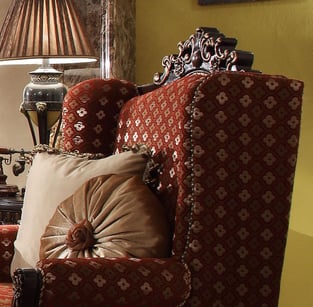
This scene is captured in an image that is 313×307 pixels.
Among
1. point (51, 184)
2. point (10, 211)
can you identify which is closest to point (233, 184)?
point (51, 184)

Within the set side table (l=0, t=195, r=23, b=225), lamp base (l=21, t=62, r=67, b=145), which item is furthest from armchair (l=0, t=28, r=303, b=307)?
lamp base (l=21, t=62, r=67, b=145)

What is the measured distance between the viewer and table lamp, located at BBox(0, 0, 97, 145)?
2605mm

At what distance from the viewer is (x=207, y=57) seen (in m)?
1.93

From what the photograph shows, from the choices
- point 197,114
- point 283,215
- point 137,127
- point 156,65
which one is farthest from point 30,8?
point 283,215

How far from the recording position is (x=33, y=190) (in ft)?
6.61

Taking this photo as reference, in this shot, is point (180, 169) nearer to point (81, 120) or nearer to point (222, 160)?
point (222, 160)

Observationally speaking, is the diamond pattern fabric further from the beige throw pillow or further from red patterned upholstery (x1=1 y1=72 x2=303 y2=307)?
the beige throw pillow

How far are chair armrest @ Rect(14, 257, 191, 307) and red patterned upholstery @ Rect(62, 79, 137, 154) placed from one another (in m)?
0.73

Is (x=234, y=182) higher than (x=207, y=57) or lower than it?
lower

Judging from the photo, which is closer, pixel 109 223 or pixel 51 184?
pixel 109 223

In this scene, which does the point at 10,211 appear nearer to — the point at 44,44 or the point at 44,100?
the point at 44,100

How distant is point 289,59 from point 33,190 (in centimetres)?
121

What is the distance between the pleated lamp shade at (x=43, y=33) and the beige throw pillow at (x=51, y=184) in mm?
662

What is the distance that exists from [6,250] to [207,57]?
2.60 feet
